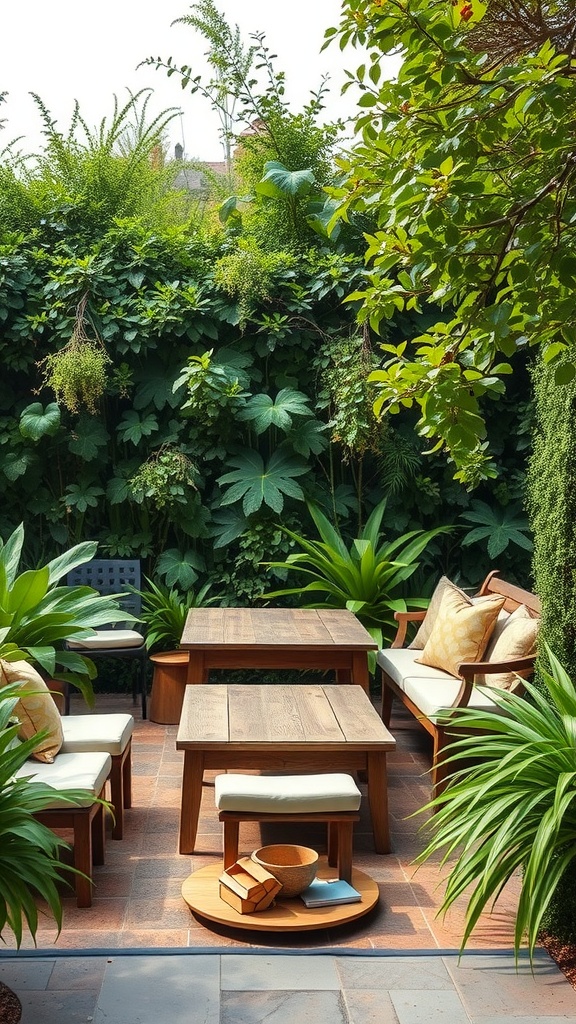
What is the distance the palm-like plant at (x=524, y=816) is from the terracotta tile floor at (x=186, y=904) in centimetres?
42

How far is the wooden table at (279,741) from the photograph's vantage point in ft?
12.3

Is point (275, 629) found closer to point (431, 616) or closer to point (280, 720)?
point (431, 616)

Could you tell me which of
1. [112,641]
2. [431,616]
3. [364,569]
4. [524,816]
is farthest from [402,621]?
[524,816]

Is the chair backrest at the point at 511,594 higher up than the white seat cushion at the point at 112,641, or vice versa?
the chair backrest at the point at 511,594

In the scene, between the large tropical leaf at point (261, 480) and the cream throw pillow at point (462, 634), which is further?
the large tropical leaf at point (261, 480)

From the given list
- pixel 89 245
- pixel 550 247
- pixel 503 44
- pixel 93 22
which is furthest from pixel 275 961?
pixel 93 22

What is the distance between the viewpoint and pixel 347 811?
3525 mm

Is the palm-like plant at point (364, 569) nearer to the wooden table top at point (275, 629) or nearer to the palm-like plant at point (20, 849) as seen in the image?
the wooden table top at point (275, 629)

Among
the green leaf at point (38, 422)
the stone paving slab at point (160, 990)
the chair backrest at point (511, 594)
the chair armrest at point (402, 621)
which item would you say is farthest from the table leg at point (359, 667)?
the green leaf at point (38, 422)

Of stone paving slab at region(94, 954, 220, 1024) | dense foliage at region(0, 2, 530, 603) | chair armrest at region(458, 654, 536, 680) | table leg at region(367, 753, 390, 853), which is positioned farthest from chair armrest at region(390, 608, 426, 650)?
stone paving slab at region(94, 954, 220, 1024)

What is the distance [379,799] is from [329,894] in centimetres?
63

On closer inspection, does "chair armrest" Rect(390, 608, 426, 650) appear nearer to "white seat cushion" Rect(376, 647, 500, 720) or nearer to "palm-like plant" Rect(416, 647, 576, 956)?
"white seat cushion" Rect(376, 647, 500, 720)

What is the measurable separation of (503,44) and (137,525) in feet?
12.2

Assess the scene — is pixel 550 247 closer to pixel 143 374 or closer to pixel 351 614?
pixel 351 614
